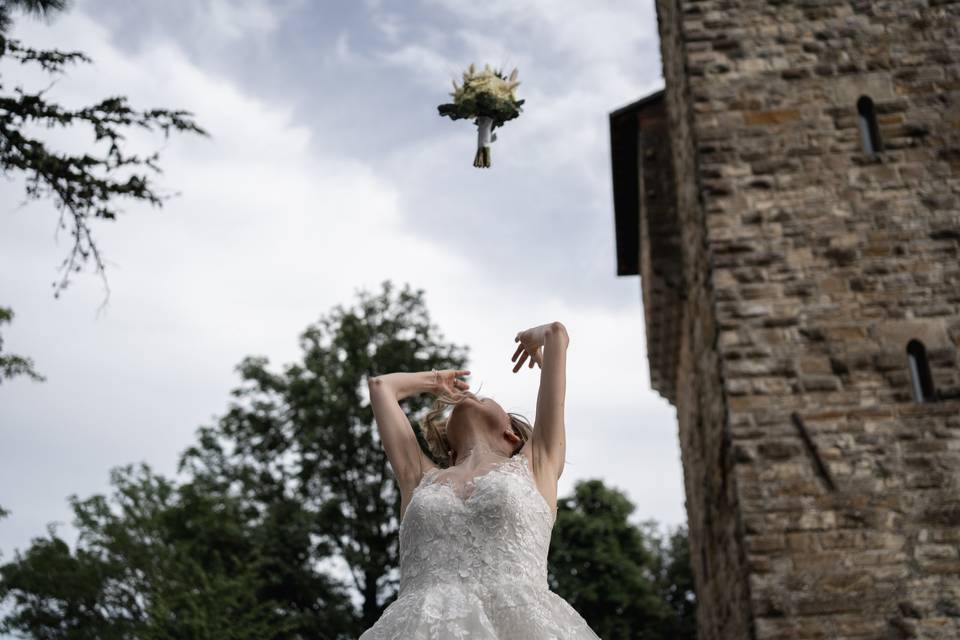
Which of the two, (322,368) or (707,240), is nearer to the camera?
(707,240)

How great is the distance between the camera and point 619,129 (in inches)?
446

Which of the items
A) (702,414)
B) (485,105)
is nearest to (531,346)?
(485,105)

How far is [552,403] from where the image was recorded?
2.92 meters

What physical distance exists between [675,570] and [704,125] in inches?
890

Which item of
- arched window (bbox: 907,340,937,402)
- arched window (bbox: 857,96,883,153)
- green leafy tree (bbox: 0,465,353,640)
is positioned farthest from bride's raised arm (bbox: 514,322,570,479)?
green leafy tree (bbox: 0,465,353,640)

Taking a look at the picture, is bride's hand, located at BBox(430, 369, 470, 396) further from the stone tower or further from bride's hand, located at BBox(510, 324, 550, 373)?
the stone tower

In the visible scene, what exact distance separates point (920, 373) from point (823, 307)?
0.80 metres

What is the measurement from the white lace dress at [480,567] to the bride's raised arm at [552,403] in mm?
86

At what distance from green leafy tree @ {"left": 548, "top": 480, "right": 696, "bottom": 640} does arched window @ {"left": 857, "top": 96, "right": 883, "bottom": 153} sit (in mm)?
15906

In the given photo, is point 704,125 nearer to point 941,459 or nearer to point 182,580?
point 941,459

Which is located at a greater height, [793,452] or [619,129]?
[619,129]

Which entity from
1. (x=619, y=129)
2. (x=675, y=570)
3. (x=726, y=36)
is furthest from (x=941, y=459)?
(x=675, y=570)

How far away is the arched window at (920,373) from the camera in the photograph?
21.7ft

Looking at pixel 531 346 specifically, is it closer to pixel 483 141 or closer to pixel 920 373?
pixel 483 141
